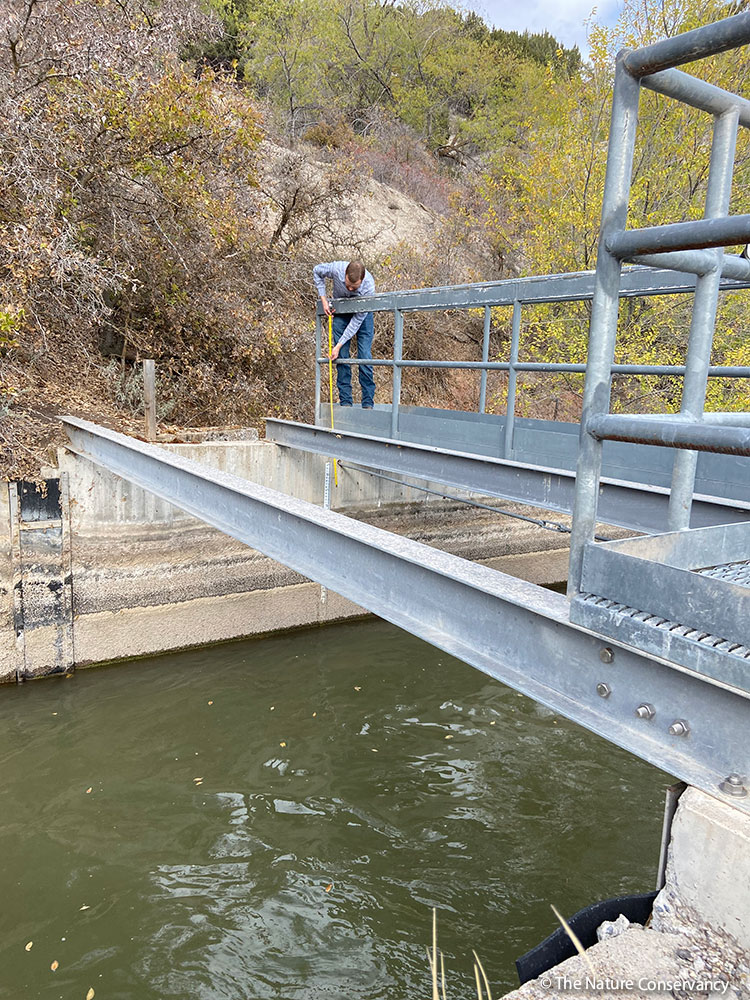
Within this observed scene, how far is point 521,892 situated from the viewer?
4.38m

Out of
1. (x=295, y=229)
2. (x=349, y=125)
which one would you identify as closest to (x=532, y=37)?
(x=349, y=125)

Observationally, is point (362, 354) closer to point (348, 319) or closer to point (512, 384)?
point (348, 319)

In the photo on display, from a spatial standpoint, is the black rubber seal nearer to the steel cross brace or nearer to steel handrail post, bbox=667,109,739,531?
steel handrail post, bbox=667,109,739,531

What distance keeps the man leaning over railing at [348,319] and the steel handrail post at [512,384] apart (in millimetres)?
2155

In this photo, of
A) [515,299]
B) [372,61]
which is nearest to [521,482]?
[515,299]

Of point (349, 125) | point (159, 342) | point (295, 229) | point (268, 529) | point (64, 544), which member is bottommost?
point (64, 544)

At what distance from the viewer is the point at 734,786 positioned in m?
1.50

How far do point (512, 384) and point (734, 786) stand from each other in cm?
442

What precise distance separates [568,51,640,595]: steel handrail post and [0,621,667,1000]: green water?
324 cm

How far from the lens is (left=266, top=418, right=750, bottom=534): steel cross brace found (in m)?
3.66

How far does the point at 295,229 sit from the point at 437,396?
465cm

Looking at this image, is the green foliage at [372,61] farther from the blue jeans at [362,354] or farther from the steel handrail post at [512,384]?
the steel handrail post at [512,384]

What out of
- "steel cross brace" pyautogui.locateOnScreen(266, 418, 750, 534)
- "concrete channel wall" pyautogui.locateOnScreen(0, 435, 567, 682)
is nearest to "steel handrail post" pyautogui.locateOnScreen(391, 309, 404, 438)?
"steel cross brace" pyautogui.locateOnScreen(266, 418, 750, 534)

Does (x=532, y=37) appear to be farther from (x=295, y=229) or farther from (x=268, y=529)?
(x=268, y=529)
